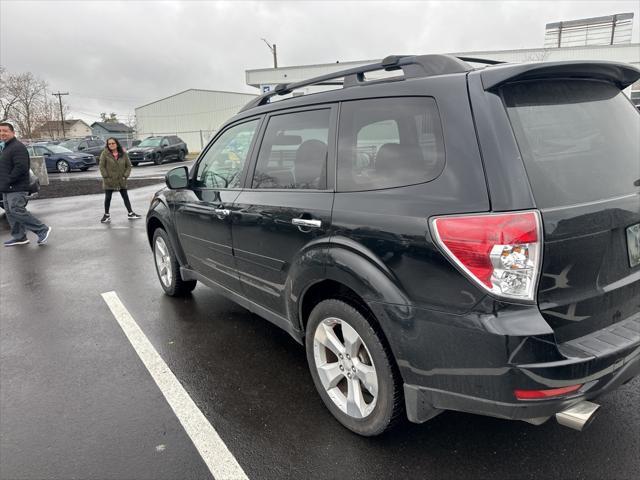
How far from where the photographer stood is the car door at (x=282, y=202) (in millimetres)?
2613

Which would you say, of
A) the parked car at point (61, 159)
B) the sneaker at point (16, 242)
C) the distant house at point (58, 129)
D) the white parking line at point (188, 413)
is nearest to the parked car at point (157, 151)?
the parked car at point (61, 159)

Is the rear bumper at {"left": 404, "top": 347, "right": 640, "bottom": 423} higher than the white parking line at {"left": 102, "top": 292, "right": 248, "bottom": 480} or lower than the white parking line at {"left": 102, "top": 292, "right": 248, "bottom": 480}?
higher

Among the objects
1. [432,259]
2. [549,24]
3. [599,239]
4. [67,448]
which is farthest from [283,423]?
[549,24]

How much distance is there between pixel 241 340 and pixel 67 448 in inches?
60.6

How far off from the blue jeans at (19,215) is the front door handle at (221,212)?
5744mm

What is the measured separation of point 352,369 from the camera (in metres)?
2.45

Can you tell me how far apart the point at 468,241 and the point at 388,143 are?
0.74 metres

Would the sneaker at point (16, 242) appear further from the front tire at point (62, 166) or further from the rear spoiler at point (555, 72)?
the front tire at point (62, 166)

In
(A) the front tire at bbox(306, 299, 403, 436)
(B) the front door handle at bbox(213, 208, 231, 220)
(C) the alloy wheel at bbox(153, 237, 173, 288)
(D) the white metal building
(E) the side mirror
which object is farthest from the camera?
(D) the white metal building

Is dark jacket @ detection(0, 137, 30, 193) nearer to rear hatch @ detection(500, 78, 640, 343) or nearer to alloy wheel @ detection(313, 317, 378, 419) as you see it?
alloy wheel @ detection(313, 317, 378, 419)

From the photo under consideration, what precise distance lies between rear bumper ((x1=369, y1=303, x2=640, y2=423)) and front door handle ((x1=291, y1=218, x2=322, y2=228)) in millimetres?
592

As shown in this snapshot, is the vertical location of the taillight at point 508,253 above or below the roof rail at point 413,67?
below

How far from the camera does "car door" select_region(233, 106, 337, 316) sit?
2.61 m

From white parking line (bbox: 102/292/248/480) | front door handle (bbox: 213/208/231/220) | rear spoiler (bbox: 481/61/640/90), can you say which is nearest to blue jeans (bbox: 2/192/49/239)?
white parking line (bbox: 102/292/248/480)
